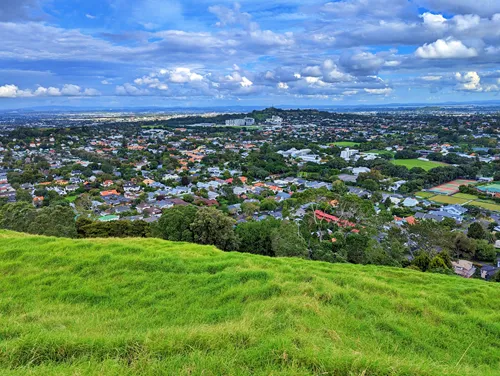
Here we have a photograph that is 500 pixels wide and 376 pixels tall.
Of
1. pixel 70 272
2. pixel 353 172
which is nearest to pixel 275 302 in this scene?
pixel 70 272

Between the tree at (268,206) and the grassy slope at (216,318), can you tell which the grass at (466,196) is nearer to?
the tree at (268,206)

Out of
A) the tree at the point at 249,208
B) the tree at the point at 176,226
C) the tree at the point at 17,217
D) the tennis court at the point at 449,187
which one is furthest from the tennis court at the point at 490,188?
the tree at the point at 17,217

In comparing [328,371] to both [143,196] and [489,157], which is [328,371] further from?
[489,157]

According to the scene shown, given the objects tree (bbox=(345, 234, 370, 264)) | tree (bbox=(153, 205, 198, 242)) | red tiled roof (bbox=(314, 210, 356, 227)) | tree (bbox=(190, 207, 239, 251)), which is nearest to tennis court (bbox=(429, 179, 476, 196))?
red tiled roof (bbox=(314, 210, 356, 227))

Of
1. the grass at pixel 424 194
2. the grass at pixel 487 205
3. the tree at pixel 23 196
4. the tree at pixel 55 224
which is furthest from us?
the grass at pixel 424 194

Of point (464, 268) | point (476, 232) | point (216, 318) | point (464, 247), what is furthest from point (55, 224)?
point (476, 232)

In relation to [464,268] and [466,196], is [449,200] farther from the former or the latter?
[464,268]

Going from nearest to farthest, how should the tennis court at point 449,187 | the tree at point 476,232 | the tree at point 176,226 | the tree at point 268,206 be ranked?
the tree at point 176,226, the tree at point 476,232, the tree at point 268,206, the tennis court at point 449,187

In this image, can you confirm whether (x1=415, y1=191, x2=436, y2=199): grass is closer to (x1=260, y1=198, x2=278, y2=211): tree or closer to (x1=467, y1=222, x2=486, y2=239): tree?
(x1=467, y1=222, x2=486, y2=239): tree
